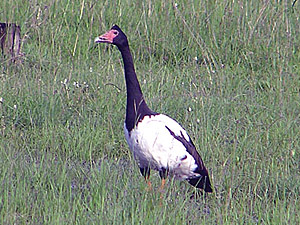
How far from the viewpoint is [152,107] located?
5281 mm

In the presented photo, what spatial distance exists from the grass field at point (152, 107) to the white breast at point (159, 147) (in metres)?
0.15

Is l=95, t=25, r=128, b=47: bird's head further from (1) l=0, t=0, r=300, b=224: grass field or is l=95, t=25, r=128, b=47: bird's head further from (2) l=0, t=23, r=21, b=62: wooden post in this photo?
(2) l=0, t=23, r=21, b=62: wooden post

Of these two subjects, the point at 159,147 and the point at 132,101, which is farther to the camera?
the point at 132,101

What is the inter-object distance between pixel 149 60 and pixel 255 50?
1104mm

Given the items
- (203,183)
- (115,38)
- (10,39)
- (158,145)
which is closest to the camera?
(158,145)

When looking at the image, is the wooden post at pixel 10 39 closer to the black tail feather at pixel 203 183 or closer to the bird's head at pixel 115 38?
the bird's head at pixel 115 38

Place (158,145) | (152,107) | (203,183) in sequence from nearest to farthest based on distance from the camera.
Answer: (158,145), (203,183), (152,107)

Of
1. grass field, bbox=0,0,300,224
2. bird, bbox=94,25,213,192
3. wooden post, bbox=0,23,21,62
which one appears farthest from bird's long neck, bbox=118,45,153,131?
wooden post, bbox=0,23,21,62

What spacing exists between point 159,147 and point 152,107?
1257mm

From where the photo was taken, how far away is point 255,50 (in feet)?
21.1

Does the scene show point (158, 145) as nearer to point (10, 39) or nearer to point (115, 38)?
point (115, 38)

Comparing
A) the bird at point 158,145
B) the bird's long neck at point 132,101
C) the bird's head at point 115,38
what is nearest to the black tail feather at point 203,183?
the bird at point 158,145

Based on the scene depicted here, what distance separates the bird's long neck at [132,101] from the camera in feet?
13.5

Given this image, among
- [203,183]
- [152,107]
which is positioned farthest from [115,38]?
[203,183]
